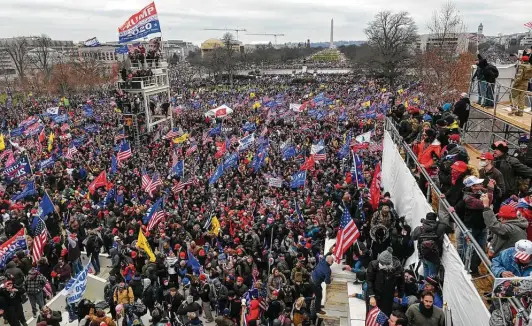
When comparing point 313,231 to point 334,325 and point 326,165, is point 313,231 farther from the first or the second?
point 326,165

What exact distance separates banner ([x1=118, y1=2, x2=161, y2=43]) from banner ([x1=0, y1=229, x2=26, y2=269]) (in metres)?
18.6

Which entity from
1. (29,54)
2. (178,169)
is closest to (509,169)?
(178,169)

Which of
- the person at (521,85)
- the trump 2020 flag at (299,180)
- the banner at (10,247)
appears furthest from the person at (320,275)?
the banner at (10,247)

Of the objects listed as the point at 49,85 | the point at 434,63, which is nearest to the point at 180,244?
the point at 434,63

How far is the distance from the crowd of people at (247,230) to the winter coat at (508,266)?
1 cm

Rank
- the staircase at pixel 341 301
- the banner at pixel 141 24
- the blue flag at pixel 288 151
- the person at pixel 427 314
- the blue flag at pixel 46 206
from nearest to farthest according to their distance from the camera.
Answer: the person at pixel 427 314, the staircase at pixel 341 301, the blue flag at pixel 46 206, the blue flag at pixel 288 151, the banner at pixel 141 24

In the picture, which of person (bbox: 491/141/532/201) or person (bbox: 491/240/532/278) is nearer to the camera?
person (bbox: 491/240/532/278)

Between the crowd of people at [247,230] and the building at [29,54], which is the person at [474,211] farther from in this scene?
the building at [29,54]

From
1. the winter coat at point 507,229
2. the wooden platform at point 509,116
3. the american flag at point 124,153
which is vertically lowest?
the american flag at point 124,153

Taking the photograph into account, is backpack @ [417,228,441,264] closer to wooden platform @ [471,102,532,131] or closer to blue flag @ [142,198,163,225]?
wooden platform @ [471,102,532,131]

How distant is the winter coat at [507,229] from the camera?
4923 mm

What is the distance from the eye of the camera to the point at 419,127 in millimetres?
10672

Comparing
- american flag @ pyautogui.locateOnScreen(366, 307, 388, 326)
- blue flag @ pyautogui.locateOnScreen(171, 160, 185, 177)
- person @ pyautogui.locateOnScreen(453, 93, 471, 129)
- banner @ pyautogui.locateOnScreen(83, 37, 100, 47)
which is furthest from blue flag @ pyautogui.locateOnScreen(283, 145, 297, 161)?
banner @ pyautogui.locateOnScreen(83, 37, 100, 47)

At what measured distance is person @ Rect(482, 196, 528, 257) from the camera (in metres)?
4.93
